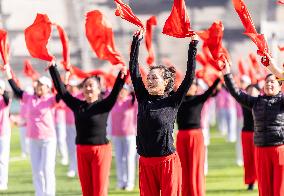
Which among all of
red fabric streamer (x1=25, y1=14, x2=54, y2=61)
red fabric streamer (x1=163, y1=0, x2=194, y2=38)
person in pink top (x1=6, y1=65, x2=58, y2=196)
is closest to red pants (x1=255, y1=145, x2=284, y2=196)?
red fabric streamer (x1=163, y1=0, x2=194, y2=38)

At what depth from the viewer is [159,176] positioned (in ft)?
22.6

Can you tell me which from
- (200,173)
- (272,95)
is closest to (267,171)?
(272,95)

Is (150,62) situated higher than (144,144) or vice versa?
(150,62)

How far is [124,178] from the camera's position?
1280 cm

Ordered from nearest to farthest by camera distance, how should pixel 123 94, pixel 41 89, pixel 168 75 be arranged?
pixel 168 75 → pixel 41 89 → pixel 123 94

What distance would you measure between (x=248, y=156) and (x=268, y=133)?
3492 mm

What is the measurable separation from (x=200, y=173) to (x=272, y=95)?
1.74 metres

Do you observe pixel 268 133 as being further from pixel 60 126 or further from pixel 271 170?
pixel 60 126

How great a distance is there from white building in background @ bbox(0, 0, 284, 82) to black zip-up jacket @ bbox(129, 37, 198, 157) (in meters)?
30.5

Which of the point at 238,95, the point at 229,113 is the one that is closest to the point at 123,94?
the point at 238,95

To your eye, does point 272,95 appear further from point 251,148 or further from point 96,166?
point 251,148

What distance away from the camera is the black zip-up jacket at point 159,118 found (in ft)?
22.7

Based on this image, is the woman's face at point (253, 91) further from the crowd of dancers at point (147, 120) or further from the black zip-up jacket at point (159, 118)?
the black zip-up jacket at point (159, 118)

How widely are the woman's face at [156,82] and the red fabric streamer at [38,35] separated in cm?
255
